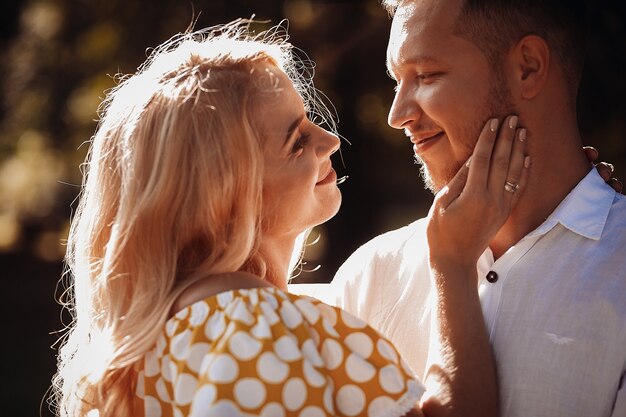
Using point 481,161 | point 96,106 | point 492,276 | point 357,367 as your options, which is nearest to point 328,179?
point 481,161

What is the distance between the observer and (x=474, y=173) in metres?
2.39

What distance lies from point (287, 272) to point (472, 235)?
50cm

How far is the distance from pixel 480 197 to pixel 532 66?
0.45m

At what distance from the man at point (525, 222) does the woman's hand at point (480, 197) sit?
0.14ft

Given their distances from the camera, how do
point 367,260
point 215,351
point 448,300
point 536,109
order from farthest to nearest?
point 367,260, point 536,109, point 448,300, point 215,351

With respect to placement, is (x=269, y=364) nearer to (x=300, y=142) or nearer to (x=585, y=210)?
(x=300, y=142)

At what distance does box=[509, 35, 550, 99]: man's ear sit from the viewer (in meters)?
2.53

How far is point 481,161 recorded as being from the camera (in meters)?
2.39

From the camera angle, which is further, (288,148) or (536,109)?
(536,109)

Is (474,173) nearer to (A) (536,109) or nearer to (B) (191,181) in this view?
(A) (536,109)

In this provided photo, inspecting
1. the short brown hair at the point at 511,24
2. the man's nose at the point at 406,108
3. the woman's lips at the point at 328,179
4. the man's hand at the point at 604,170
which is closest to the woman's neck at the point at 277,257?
the woman's lips at the point at 328,179

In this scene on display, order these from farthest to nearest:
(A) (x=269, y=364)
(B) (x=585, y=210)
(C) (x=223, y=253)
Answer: (B) (x=585, y=210)
(C) (x=223, y=253)
(A) (x=269, y=364)

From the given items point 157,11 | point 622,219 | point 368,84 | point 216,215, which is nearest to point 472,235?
point 622,219

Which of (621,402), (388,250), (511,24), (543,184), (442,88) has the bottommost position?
(621,402)
